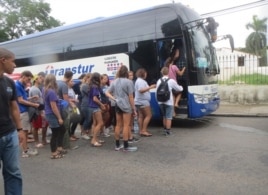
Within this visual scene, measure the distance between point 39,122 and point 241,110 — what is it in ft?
24.9

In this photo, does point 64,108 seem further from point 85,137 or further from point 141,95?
point 141,95

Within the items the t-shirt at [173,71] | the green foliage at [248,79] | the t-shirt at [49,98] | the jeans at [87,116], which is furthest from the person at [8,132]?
the green foliage at [248,79]

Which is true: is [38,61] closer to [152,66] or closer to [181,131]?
[152,66]

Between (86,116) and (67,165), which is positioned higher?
(86,116)

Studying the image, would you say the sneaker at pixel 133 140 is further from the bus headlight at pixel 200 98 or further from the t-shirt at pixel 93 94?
the bus headlight at pixel 200 98

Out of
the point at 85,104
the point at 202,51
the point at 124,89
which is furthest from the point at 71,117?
the point at 202,51

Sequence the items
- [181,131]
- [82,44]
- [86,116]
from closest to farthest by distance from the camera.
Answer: [86,116] < [181,131] < [82,44]

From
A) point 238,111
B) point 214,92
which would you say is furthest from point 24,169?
point 238,111

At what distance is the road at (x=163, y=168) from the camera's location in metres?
4.79

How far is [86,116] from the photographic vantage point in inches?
311

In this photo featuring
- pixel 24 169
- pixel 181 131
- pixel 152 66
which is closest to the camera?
pixel 24 169

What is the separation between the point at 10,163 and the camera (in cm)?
364

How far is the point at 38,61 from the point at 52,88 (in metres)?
6.69

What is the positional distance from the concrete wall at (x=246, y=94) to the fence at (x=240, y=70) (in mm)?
516
